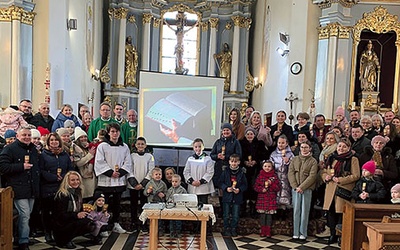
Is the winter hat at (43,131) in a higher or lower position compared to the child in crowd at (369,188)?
higher

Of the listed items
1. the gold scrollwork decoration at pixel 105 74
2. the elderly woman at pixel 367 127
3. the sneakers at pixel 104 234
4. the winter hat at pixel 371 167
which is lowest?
the sneakers at pixel 104 234

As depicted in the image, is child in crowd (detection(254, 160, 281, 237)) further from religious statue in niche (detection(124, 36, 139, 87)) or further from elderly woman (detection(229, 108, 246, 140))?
religious statue in niche (detection(124, 36, 139, 87))

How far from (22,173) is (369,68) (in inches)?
351

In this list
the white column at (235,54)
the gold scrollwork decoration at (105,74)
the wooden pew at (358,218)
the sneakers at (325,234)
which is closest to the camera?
the wooden pew at (358,218)

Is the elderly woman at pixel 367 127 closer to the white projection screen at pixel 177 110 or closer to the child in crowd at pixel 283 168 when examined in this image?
the child in crowd at pixel 283 168

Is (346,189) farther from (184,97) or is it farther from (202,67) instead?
(202,67)

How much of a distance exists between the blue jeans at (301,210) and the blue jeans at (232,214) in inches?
31.6

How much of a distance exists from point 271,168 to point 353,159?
1.11 m

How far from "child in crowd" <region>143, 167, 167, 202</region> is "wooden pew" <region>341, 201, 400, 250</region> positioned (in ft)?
7.69

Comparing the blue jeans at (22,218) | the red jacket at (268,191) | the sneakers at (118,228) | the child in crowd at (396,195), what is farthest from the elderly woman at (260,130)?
the blue jeans at (22,218)

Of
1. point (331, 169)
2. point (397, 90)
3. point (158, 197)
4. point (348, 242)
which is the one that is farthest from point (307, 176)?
point (397, 90)

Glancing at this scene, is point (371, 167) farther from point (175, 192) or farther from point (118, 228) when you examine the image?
point (118, 228)

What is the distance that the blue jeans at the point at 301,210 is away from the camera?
6.04 metres

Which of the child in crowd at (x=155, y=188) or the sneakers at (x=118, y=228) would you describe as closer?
the child in crowd at (x=155, y=188)
